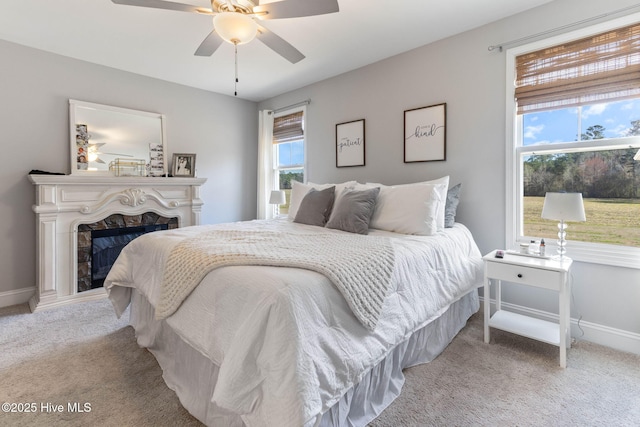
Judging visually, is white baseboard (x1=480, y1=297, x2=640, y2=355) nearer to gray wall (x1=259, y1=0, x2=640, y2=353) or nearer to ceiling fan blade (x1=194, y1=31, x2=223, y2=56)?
gray wall (x1=259, y1=0, x2=640, y2=353)

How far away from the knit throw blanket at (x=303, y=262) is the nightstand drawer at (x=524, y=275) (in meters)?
0.86

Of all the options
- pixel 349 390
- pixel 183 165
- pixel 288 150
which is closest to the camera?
pixel 349 390

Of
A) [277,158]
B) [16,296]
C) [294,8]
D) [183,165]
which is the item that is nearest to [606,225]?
[294,8]

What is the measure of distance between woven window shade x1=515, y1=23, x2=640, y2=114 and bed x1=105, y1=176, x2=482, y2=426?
46.3 inches

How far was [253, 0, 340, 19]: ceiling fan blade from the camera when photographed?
64.8 inches

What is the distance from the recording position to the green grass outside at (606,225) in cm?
206

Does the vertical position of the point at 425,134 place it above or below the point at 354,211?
above

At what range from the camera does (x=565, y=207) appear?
6.14ft

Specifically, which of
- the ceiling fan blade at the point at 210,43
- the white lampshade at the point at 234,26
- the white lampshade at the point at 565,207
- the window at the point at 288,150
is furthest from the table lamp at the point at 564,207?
the window at the point at 288,150

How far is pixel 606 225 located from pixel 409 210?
4.60ft

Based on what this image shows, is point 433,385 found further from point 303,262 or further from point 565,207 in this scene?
point 565,207

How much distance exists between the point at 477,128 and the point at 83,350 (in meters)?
3.52

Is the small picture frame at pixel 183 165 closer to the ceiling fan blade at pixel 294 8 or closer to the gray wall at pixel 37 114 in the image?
the gray wall at pixel 37 114

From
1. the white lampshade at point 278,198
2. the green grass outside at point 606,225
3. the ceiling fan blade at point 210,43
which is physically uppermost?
the ceiling fan blade at point 210,43
